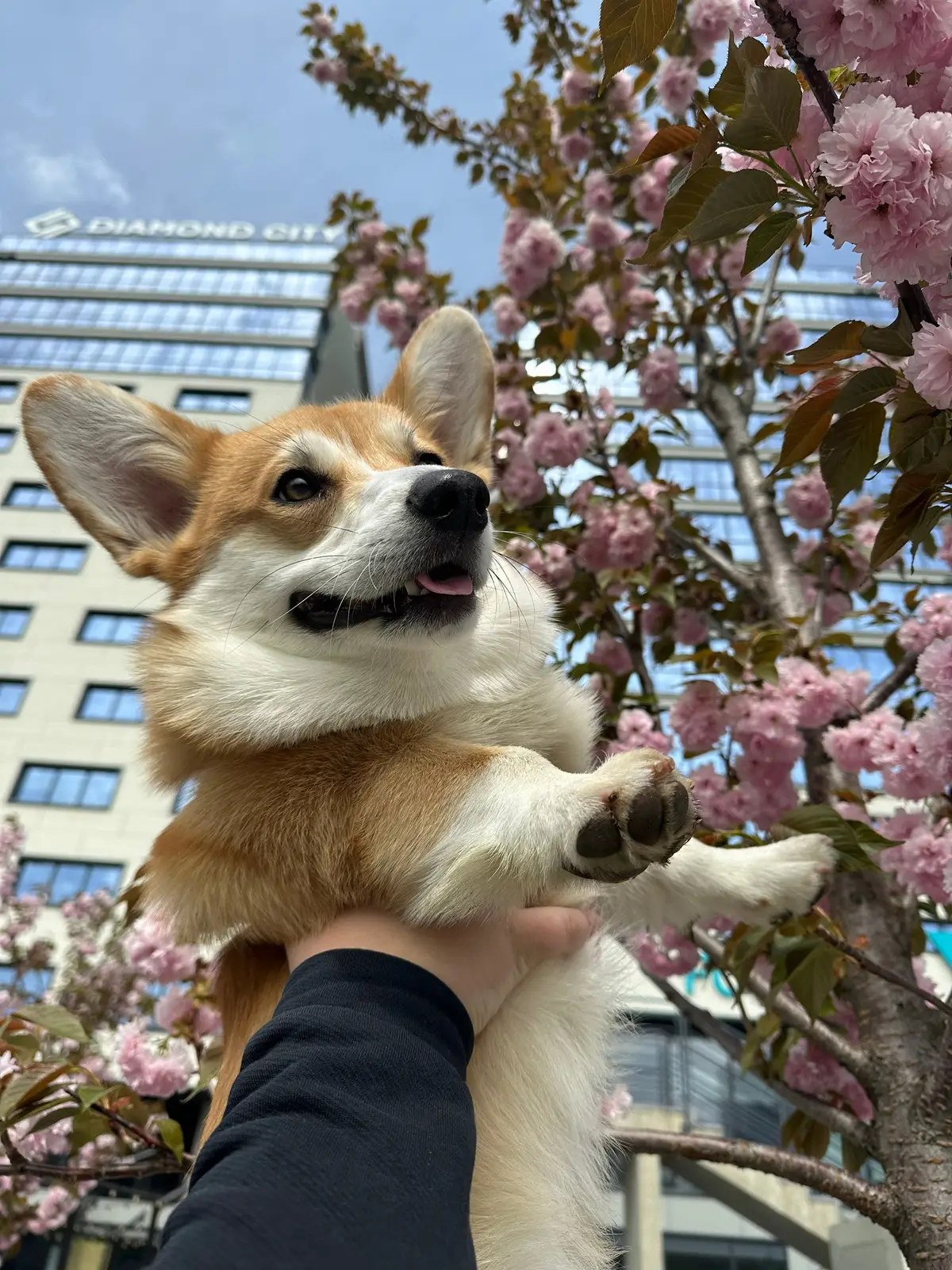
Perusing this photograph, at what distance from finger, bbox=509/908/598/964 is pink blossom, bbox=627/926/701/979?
1163 mm

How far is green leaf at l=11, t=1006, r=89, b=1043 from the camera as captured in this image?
1.73 metres

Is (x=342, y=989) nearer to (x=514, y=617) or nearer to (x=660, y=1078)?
(x=514, y=617)

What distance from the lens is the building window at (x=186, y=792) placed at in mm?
1732

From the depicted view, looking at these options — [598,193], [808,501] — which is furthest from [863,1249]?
[598,193]

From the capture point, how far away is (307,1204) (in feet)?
2.48

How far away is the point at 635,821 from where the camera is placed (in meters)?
1.20

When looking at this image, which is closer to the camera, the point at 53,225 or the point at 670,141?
the point at 670,141

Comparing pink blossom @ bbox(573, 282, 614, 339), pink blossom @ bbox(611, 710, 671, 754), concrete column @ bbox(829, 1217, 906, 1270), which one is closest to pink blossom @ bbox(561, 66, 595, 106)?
pink blossom @ bbox(573, 282, 614, 339)

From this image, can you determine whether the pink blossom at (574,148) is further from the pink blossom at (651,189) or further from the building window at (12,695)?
the building window at (12,695)

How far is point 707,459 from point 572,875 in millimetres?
28586

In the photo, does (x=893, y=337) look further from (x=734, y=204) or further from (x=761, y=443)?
(x=761, y=443)

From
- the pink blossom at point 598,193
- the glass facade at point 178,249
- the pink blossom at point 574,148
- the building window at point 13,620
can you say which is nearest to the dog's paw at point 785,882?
the pink blossom at point 598,193

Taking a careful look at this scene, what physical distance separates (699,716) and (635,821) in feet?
4.54

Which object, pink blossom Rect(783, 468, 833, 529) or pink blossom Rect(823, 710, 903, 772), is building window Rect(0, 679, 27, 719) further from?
pink blossom Rect(823, 710, 903, 772)
